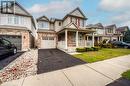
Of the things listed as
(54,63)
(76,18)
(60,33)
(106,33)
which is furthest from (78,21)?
(106,33)

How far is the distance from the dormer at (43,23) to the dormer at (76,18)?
4.80 m

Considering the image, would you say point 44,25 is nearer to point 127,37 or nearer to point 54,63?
point 54,63

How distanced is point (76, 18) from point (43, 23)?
784 cm

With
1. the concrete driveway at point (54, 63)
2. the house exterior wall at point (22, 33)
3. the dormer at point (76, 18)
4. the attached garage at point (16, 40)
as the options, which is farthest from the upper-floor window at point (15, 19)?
the concrete driveway at point (54, 63)

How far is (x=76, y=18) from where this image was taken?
23.2 metres

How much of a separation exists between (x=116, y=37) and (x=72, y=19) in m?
20.5

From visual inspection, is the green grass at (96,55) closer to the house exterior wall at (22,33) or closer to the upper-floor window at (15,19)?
the house exterior wall at (22,33)

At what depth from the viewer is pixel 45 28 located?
83.6 ft

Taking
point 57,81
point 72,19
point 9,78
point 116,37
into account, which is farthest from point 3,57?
point 116,37

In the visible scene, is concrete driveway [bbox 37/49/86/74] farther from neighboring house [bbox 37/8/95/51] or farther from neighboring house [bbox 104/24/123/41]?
neighboring house [bbox 104/24/123/41]

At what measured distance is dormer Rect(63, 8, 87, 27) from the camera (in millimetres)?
22375

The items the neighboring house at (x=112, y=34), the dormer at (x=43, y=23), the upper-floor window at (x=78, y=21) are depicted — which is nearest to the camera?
the upper-floor window at (x=78, y=21)

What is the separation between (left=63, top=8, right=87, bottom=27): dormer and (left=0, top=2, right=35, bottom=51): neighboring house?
302 inches

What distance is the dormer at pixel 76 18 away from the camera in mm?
22375
